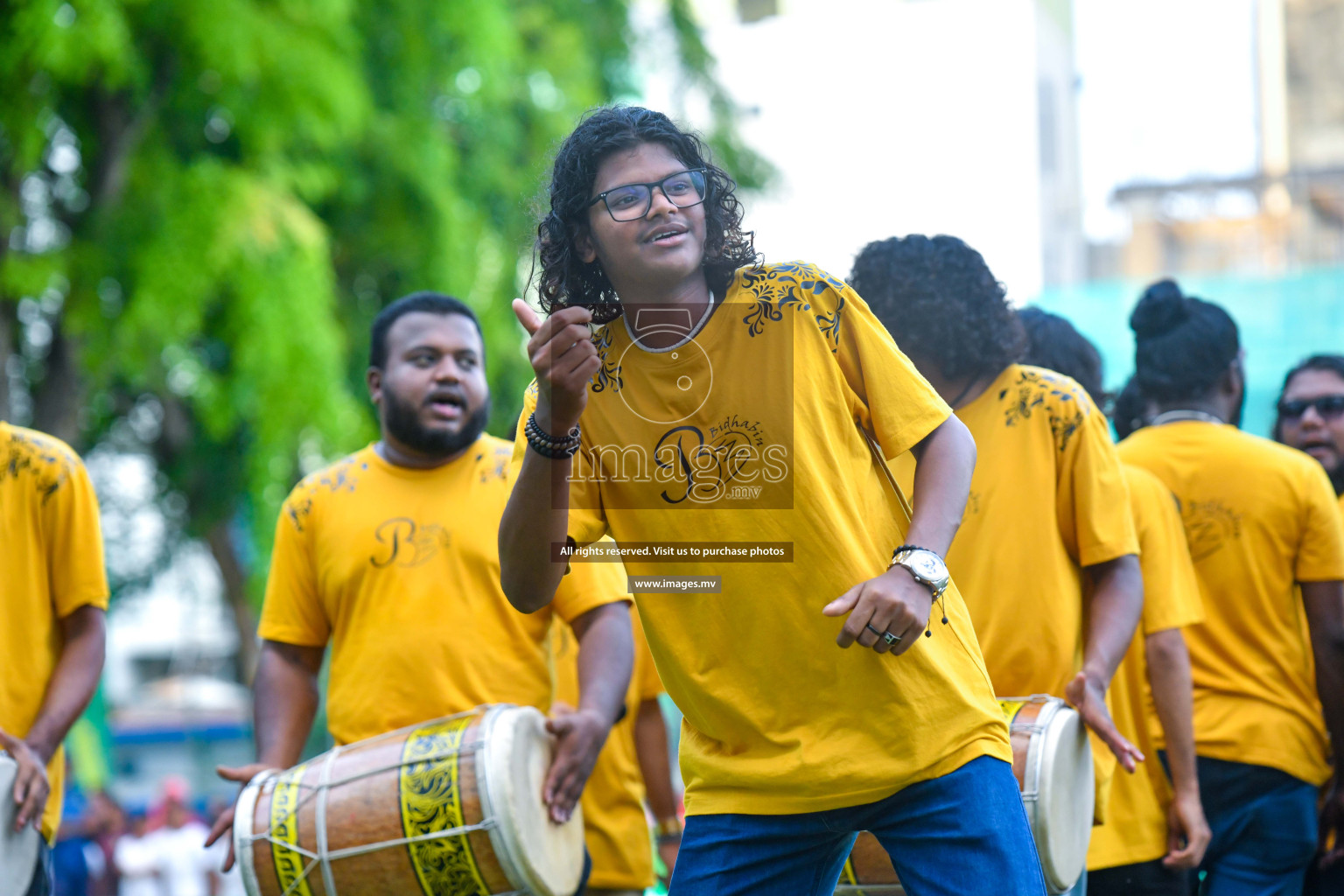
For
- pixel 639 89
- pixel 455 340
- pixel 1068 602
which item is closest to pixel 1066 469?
pixel 1068 602

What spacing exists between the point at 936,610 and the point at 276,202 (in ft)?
27.1

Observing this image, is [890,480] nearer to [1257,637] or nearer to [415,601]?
[415,601]

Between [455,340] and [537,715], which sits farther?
[455,340]

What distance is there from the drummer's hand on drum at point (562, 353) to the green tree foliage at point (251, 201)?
5737 mm

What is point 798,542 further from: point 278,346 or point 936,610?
point 278,346

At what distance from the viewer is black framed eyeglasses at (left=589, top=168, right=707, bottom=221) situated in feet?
8.09

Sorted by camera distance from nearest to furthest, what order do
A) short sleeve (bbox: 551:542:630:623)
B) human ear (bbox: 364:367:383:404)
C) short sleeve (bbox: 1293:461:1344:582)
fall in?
short sleeve (bbox: 551:542:630:623) < short sleeve (bbox: 1293:461:1344:582) < human ear (bbox: 364:367:383:404)

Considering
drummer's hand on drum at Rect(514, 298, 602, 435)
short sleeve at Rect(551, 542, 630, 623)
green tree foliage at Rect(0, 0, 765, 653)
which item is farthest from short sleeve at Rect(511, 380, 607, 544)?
green tree foliage at Rect(0, 0, 765, 653)

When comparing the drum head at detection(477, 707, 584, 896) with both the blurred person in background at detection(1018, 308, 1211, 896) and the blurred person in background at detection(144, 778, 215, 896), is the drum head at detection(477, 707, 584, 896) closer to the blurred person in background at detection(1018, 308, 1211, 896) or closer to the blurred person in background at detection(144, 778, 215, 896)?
the blurred person in background at detection(1018, 308, 1211, 896)

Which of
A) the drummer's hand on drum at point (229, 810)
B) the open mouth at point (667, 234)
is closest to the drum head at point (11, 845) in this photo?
the drummer's hand on drum at point (229, 810)

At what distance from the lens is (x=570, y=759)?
141 inches

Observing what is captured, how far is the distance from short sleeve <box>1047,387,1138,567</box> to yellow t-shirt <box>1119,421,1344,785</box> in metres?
0.92

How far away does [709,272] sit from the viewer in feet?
8.38

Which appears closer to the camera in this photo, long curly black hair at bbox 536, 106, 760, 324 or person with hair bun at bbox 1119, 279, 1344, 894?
long curly black hair at bbox 536, 106, 760, 324
